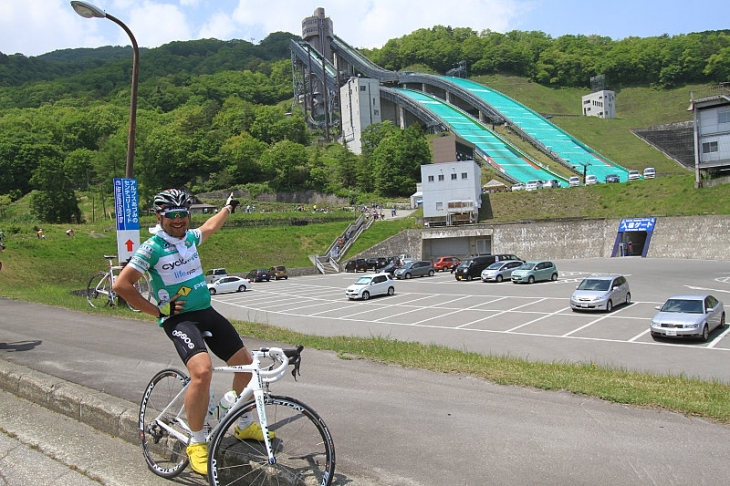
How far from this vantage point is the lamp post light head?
522 inches

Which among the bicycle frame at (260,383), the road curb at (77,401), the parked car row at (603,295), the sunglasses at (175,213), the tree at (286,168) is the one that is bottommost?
the parked car row at (603,295)

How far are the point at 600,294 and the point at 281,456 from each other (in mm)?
21690

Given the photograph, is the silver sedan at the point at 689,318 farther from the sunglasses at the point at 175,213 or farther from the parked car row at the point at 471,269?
the parked car row at the point at 471,269

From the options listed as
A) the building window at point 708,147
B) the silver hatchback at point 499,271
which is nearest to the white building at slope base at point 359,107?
the building window at point 708,147

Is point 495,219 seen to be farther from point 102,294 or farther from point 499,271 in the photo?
point 102,294

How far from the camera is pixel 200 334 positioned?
4148 millimetres

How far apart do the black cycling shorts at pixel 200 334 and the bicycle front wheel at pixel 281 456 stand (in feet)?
2.05

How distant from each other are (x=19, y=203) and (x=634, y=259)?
265ft

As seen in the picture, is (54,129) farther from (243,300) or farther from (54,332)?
(54,332)

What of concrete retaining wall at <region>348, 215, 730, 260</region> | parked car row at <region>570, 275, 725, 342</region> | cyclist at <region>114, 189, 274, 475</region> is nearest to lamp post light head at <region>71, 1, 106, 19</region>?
cyclist at <region>114, 189, 274, 475</region>

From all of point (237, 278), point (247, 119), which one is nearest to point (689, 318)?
point (237, 278)

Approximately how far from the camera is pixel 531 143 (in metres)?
100

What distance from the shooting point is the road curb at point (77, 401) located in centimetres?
521

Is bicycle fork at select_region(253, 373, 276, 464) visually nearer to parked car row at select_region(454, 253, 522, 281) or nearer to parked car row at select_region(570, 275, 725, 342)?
parked car row at select_region(570, 275, 725, 342)
